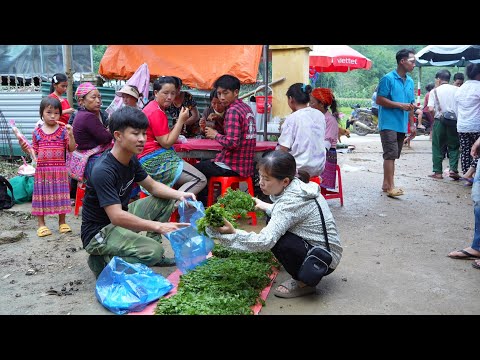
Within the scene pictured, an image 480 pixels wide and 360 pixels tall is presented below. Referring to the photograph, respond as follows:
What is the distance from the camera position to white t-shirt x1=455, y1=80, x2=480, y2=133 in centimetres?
758

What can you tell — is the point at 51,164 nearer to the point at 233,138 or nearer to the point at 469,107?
the point at 233,138

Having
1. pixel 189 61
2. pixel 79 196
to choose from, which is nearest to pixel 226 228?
pixel 79 196

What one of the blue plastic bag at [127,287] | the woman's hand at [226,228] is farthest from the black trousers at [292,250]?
the blue plastic bag at [127,287]

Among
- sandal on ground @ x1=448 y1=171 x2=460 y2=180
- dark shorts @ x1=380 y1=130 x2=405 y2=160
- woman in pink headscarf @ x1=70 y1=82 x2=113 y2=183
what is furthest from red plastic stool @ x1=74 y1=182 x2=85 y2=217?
sandal on ground @ x1=448 y1=171 x2=460 y2=180

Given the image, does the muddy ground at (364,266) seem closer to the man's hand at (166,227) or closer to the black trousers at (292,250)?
the black trousers at (292,250)

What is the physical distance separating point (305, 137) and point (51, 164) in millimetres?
2981

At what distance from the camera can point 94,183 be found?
12.3 feet

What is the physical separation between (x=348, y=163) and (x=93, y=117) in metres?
6.76

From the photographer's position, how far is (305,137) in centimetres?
554

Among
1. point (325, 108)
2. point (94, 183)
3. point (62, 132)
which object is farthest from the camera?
point (325, 108)

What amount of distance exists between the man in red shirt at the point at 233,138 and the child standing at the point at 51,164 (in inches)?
65.7

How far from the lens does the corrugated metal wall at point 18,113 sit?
10.6 meters

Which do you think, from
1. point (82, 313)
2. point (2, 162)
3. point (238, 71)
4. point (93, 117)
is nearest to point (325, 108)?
point (238, 71)

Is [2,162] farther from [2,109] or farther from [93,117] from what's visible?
[93,117]
